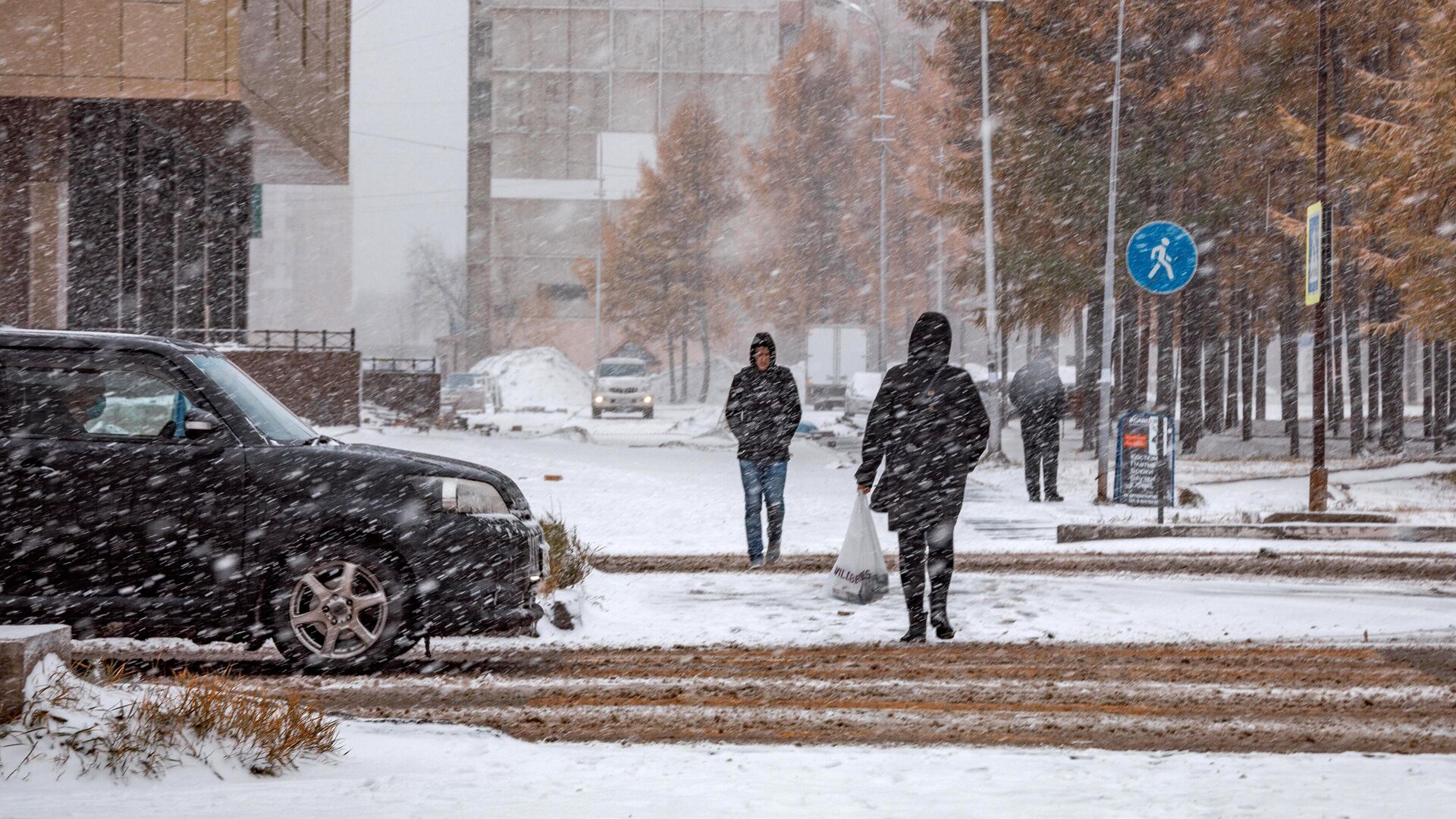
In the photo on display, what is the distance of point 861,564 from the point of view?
10055 millimetres

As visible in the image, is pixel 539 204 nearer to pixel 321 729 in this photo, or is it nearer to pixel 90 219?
pixel 90 219

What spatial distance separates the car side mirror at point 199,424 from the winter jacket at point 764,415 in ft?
17.2

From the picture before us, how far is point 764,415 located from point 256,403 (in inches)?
200

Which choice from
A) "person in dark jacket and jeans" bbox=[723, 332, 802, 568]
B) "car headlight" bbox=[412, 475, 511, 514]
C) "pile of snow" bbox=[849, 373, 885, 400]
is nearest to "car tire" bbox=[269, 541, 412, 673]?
"car headlight" bbox=[412, 475, 511, 514]

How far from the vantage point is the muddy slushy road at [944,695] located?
20.4 ft

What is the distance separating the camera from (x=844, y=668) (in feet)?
25.9

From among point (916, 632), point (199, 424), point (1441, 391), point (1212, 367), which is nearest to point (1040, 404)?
point (916, 632)

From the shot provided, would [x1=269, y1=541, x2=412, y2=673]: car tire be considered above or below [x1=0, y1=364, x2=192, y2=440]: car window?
below

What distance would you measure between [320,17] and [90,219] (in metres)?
7.10

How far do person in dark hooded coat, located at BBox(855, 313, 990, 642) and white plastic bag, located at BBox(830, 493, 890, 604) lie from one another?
101 cm

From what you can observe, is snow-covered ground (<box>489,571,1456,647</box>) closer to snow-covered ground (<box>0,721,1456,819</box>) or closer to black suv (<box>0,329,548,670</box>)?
black suv (<box>0,329,548,670</box>)

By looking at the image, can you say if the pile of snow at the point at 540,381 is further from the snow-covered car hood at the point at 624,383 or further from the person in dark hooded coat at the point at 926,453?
the person in dark hooded coat at the point at 926,453

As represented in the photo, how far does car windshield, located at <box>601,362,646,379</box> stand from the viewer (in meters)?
53.9

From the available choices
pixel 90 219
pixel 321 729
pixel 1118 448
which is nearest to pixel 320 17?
pixel 90 219
